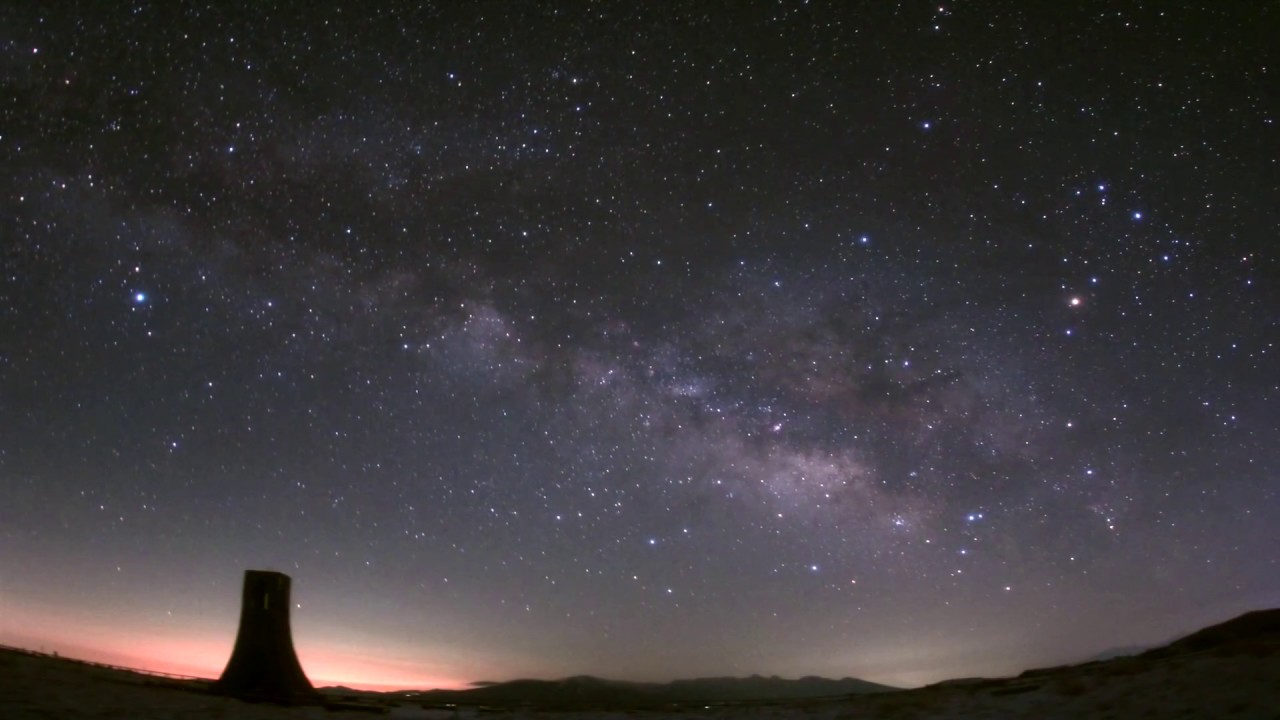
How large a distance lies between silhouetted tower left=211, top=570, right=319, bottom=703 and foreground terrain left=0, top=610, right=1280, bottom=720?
0.77m

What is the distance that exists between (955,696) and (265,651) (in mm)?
14287

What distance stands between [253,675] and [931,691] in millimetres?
14092

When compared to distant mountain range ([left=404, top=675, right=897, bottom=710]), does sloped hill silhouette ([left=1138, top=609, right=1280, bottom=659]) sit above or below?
above

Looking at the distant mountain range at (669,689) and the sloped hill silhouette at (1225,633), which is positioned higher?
the sloped hill silhouette at (1225,633)

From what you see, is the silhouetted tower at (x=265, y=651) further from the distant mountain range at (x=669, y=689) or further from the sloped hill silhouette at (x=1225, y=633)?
the distant mountain range at (x=669, y=689)

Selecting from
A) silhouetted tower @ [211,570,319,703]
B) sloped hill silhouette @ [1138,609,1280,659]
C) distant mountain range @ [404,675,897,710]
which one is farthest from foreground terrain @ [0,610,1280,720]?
distant mountain range @ [404,675,897,710]

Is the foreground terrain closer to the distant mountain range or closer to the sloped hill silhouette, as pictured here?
the sloped hill silhouette

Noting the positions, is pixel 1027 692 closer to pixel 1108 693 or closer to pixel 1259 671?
pixel 1108 693

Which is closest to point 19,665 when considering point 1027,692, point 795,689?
point 1027,692

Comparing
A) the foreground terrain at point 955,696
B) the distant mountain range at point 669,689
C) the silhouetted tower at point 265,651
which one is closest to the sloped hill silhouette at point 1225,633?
the foreground terrain at point 955,696

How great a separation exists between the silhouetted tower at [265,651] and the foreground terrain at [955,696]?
2.51ft

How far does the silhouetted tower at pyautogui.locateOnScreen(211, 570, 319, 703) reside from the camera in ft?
51.6

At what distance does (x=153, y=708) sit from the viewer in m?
12.2

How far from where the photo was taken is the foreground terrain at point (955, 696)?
9500mm
